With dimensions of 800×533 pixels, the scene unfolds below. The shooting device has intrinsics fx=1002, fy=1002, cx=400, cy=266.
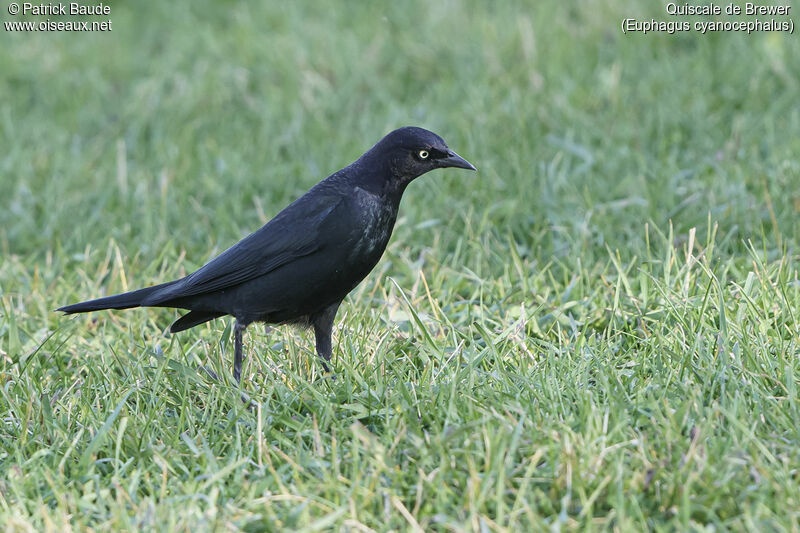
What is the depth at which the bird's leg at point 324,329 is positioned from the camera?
3.79 m

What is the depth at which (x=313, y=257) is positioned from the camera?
3.66 m

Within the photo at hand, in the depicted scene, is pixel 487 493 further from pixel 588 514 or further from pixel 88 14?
pixel 88 14

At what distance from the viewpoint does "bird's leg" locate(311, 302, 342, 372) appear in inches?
149

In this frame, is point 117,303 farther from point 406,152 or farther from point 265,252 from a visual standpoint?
point 406,152

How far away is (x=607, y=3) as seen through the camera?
743 cm

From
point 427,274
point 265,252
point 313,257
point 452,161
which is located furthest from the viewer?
point 427,274

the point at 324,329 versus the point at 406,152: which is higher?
the point at 406,152

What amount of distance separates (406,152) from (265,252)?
660 millimetres

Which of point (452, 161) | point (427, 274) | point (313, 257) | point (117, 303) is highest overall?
point (452, 161)

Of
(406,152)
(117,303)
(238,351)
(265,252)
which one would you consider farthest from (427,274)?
(117,303)

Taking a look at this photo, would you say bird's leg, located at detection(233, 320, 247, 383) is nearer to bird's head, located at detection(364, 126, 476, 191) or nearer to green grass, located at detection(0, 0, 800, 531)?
green grass, located at detection(0, 0, 800, 531)

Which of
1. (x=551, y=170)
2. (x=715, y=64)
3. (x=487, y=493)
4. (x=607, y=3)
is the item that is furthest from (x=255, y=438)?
(x=607, y=3)

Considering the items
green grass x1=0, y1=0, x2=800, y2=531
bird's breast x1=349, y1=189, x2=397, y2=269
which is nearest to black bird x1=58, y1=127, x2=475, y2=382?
bird's breast x1=349, y1=189, x2=397, y2=269

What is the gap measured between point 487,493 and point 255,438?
0.82 meters
